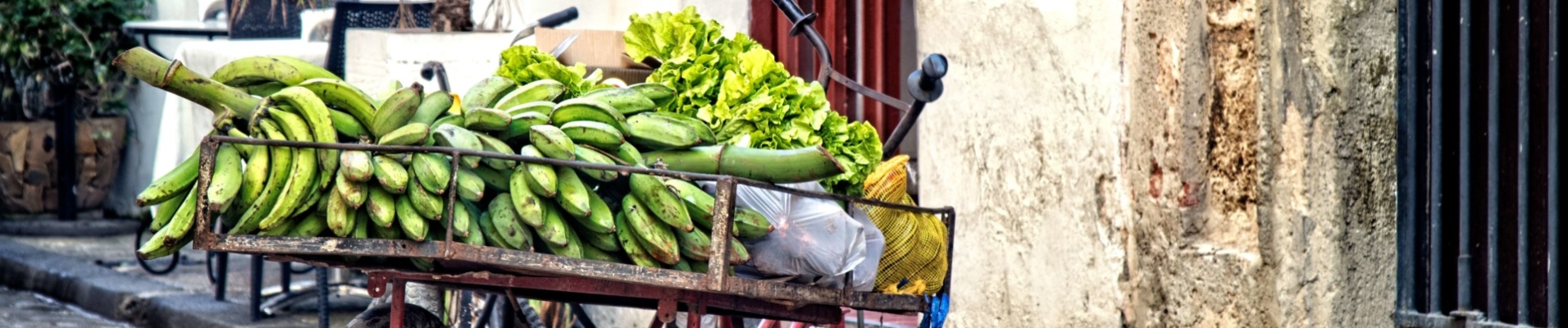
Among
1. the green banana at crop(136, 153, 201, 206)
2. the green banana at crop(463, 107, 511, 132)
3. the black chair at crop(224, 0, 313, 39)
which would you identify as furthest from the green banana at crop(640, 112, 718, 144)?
the black chair at crop(224, 0, 313, 39)

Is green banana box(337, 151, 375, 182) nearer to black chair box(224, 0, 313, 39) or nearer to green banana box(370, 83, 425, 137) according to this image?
green banana box(370, 83, 425, 137)

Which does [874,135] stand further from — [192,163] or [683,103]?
[192,163]

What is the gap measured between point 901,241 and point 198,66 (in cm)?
615

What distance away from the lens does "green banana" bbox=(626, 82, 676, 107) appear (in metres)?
3.72

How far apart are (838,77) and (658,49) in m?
0.73

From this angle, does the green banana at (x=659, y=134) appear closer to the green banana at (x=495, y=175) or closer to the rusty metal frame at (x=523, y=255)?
the rusty metal frame at (x=523, y=255)

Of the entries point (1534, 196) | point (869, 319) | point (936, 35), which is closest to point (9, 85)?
point (869, 319)

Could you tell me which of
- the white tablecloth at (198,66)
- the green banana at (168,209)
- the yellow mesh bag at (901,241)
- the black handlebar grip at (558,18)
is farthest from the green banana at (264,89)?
the white tablecloth at (198,66)

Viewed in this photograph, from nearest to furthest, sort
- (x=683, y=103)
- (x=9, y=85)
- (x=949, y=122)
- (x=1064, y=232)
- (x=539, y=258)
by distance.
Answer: (x=539, y=258) → (x=683, y=103) → (x=1064, y=232) → (x=949, y=122) → (x=9, y=85)

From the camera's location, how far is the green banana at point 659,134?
3.51 metres

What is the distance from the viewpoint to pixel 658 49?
3.98m

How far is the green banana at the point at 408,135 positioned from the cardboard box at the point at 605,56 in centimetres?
172

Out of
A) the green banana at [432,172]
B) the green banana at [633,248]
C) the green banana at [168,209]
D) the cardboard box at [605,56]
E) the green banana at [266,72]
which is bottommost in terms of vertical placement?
the green banana at [633,248]

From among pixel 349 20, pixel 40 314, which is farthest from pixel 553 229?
Answer: pixel 40 314
